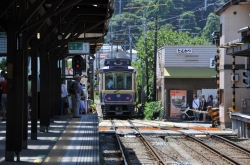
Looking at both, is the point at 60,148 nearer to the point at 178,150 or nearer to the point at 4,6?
the point at 4,6

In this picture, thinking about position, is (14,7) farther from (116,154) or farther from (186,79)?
(186,79)

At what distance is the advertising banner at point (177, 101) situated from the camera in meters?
43.0

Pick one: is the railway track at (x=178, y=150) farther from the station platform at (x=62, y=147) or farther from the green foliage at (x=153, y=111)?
the green foliage at (x=153, y=111)

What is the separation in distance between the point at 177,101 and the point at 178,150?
2463 centimetres

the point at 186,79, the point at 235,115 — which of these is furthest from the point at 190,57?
the point at 235,115

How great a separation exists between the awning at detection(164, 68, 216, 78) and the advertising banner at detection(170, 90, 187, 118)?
129 centimetres

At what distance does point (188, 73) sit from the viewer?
44938mm

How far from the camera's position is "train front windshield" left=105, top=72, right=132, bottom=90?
38.2 meters

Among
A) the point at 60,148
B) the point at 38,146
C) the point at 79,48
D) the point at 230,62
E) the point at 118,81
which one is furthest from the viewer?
the point at 118,81

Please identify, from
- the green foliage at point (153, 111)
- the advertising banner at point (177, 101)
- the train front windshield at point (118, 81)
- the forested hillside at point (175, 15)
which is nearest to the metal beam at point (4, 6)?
the train front windshield at point (118, 81)

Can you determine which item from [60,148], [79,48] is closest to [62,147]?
[60,148]

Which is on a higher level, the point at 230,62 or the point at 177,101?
the point at 230,62

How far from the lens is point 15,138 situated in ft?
34.4

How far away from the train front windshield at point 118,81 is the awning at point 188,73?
654cm
